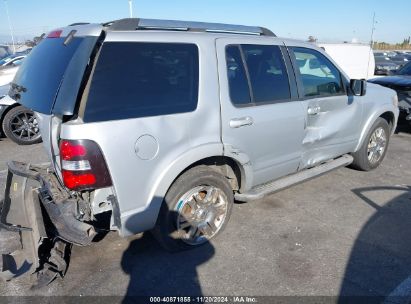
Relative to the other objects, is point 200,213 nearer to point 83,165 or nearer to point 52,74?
point 83,165

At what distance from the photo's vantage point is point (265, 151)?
352 centimetres

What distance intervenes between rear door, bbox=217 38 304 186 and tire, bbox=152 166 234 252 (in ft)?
1.08

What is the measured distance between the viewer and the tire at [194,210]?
298cm

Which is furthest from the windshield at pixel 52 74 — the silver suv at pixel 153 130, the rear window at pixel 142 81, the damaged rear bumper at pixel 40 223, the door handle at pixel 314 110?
the door handle at pixel 314 110

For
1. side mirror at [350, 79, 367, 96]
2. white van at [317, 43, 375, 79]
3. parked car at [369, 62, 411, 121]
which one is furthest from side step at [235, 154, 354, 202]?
white van at [317, 43, 375, 79]

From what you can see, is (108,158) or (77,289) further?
(77,289)

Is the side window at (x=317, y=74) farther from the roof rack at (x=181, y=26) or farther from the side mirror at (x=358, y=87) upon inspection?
the roof rack at (x=181, y=26)

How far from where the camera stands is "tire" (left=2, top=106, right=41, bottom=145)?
668 centimetres

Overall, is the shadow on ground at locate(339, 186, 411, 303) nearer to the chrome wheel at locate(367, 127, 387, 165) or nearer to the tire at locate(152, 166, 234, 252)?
the chrome wheel at locate(367, 127, 387, 165)

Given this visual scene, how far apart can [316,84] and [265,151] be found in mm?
1186

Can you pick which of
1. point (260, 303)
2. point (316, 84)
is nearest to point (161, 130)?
point (260, 303)

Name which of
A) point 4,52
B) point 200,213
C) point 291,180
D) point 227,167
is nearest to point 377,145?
point 291,180

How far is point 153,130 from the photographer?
265 cm

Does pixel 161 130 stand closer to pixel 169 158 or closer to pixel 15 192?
pixel 169 158
